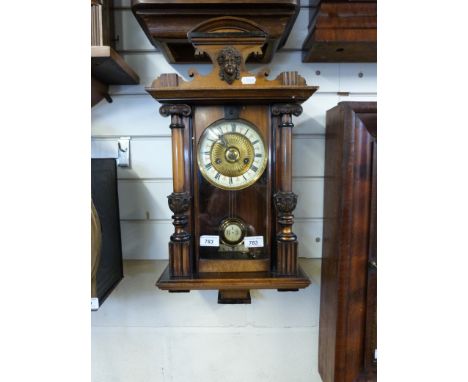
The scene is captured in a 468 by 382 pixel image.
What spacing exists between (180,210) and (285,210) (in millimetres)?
264

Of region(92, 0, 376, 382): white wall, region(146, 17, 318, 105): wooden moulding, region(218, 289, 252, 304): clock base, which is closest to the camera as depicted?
region(146, 17, 318, 105): wooden moulding

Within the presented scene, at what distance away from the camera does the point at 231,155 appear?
0.80 metres

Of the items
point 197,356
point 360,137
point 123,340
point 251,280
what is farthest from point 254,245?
point 123,340

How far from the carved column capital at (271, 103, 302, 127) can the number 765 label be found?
295 millimetres

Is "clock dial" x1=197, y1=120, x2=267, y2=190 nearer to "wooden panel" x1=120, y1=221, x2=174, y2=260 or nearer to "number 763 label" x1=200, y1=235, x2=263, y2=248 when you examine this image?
"number 763 label" x1=200, y1=235, x2=263, y2=248

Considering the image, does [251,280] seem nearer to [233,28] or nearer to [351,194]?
[351,194]

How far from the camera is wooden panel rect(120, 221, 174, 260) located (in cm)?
99

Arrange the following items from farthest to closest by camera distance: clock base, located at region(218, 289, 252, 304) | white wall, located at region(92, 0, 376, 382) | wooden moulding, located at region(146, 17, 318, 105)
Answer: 1. white wall, located at region(92, 0, 376, 382)
2. clock base, located at region(218, 289, 252, 304)
3. wooden moulding, located at region(146, 17, 318, 105)

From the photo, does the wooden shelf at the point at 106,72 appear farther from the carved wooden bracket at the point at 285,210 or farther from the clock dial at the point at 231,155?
the carved wooden bracket at the point at 285,210

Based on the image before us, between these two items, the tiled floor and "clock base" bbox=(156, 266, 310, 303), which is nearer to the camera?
"clock base" bbox=(156, 266, 310, 303)

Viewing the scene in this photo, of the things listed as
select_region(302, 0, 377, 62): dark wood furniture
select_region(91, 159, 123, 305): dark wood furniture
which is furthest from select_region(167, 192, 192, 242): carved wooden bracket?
select_region(302, 0, 377, 62): dark wood furniture

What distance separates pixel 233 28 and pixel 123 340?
3.29ft

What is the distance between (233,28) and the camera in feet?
2.45

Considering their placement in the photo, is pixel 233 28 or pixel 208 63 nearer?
pixel 233 28
